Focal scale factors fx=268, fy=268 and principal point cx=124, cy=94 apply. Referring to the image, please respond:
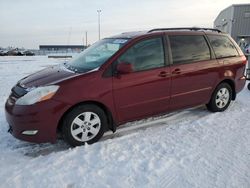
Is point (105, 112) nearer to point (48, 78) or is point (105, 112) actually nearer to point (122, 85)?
point (122, 85)

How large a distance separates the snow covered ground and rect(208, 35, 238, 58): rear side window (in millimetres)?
1479

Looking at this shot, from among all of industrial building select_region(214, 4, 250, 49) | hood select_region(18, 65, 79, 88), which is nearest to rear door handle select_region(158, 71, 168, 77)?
hood select_region(18, 65, 79, 88)

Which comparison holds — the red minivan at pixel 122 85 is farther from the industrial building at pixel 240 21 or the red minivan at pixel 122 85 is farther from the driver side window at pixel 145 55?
the industrial building at pixel 240 21

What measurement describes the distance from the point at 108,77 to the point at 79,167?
1.41 meters

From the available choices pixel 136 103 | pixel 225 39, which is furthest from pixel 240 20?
pixel 136 103

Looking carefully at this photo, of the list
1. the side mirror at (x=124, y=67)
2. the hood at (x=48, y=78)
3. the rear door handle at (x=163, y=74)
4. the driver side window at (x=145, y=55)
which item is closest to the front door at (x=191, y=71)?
the rear door handle at (x=163, y=74)

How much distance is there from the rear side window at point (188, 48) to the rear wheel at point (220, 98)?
76 cm

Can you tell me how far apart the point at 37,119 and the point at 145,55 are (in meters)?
2.00

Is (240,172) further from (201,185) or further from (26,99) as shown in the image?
(26,99)

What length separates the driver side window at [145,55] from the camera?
433 centimetres

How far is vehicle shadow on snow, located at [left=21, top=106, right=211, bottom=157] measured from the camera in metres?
3.98

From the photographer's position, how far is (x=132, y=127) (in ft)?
15.7

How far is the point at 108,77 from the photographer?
4.07 meters

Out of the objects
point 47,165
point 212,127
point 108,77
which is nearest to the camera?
point 47,165
